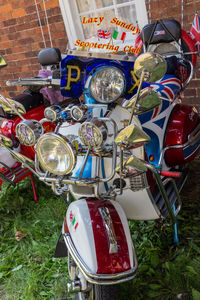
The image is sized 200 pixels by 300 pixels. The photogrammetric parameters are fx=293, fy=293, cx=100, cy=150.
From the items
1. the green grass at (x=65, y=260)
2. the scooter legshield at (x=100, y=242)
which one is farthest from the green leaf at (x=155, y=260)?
the scooter legshield at (x=100, y=242)

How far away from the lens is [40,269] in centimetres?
198

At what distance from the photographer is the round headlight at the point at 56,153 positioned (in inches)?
42.8

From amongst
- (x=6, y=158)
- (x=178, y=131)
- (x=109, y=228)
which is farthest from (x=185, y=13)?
(x=109, y=228)

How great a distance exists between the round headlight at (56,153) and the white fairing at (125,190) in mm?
173

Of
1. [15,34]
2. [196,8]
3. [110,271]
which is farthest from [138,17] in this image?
[110,271]

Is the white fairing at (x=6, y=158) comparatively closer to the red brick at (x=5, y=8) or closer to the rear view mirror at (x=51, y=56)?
the rear view mirror at (x=51, y=56)

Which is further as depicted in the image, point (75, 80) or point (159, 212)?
point (159, 212)

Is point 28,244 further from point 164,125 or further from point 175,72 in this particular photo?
point 175,72

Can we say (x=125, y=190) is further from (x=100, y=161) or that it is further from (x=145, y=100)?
(x=145, y=100)

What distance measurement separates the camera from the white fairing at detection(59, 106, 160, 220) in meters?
1.38

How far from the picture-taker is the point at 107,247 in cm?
119

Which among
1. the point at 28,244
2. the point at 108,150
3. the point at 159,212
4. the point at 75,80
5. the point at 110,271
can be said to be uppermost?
the point at 75,80

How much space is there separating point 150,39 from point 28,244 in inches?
69.8

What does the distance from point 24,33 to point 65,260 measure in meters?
3.27
